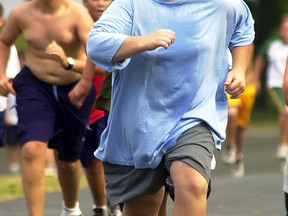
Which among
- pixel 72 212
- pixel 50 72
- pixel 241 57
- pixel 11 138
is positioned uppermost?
pixel 241 57

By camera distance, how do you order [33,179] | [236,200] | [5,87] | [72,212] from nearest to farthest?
[33,179] < [5,87] < [72,212] < [236,200]

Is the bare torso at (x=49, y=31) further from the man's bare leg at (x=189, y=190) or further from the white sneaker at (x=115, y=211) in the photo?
the man's bare leg at (x=189, y=190)

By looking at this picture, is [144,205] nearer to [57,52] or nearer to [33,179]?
[33,179]

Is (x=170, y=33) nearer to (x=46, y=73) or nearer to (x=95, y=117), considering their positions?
(x=46, y=73)

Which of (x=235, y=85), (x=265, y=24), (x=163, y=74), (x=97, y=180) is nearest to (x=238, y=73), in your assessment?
(x=235, y=85)

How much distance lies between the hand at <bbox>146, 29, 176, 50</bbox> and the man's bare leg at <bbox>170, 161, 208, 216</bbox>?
2.06ft

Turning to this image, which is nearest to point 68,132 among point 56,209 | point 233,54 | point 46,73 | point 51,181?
point 46,73

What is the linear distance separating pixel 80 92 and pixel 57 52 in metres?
0.35

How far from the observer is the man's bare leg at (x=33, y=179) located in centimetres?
809

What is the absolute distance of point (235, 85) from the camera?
5.95 metres

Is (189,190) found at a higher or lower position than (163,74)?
lower

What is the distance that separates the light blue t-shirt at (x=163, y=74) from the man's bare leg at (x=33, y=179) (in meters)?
2.19

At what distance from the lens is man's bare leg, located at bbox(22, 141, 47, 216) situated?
8.09 metres

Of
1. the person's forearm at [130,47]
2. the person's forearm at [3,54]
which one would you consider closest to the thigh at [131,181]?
the person's forearm at [130,47]
